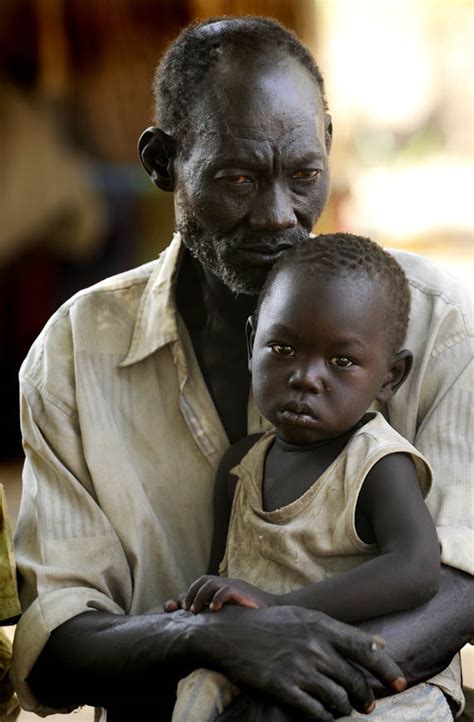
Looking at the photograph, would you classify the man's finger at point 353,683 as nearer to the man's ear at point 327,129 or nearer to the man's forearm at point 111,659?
the man's forearm at point 111,659

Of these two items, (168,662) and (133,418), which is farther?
(133,418)

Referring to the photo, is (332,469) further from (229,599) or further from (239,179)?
(239,179)

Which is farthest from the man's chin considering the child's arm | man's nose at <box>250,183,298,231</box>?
the child's arm

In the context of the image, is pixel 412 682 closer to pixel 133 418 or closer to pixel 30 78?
pixel 133 418

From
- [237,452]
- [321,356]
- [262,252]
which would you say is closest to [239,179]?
[262,252]

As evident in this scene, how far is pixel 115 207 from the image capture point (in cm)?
705

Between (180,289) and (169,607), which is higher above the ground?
(180,289)

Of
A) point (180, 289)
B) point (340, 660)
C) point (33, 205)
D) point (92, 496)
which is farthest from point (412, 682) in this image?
point (33, 205)

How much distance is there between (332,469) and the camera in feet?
8.42

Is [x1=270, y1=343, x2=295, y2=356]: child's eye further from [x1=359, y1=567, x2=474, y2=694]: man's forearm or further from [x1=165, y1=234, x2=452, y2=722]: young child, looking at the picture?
[x1=359, y1=567, x2=474, y2=694]: man's forearm

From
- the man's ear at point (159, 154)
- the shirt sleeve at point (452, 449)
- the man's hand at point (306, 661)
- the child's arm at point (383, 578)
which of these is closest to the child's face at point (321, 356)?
the child's arm at point (383, 578)

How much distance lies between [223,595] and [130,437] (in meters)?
0.68

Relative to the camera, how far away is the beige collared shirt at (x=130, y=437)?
9.32 ft

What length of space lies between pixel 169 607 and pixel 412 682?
0.46 metres
